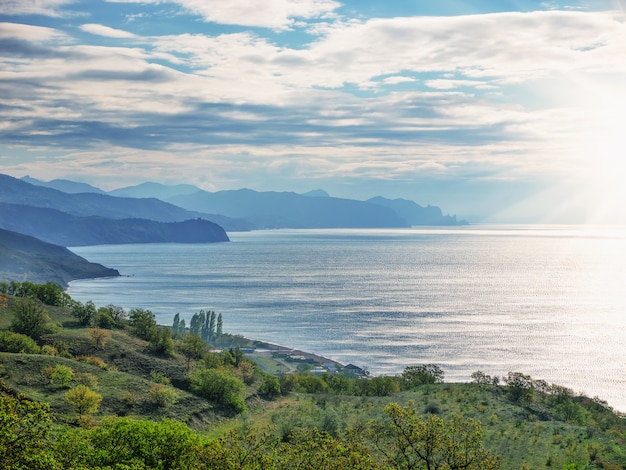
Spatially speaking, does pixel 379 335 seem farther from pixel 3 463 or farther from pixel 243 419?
pixel 3 463

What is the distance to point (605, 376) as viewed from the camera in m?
151

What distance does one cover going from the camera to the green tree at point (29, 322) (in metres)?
93.9

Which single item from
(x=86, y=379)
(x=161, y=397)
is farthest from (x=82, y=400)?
(x=161, y=397)

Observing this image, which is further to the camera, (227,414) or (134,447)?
(227,414)

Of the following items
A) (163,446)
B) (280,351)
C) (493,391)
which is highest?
(163,446)

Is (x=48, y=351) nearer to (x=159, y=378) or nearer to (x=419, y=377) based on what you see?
(x=159, y=378)

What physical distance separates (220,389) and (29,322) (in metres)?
36.1

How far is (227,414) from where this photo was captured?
263ft

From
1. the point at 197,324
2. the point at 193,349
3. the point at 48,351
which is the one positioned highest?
the point at 48,351

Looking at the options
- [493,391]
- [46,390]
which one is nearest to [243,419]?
[46,390]

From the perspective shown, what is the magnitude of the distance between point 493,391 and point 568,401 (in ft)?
37.0

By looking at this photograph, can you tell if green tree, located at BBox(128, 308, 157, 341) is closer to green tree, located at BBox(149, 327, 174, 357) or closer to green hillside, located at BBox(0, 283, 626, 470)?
green hillside, located at BBox(0, 283, 626, 470)

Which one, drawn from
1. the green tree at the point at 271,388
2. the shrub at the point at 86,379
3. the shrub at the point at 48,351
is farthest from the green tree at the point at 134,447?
the green tree at the point at 271,388

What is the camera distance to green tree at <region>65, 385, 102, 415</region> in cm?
6419
